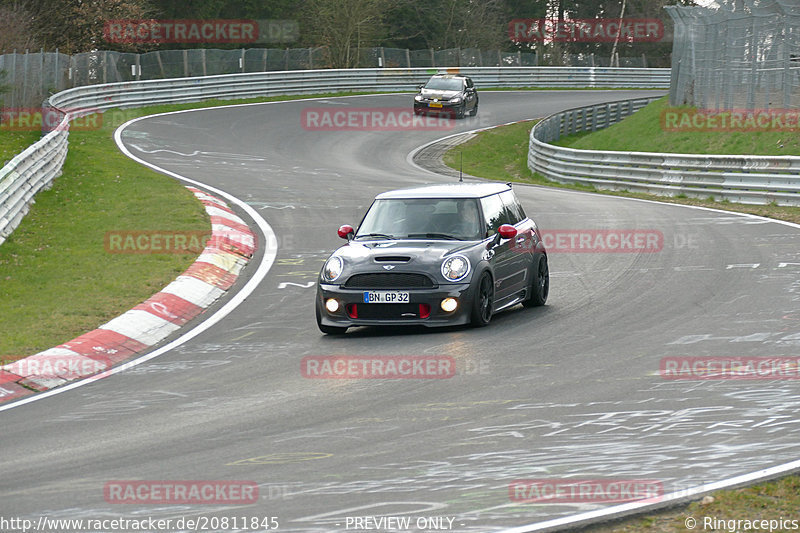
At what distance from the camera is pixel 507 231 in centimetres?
1264

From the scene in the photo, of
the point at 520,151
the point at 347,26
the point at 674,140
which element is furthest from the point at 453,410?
the point at 347,26

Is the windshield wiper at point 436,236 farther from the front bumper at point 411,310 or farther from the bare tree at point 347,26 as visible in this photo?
the bare tree at point 347,26

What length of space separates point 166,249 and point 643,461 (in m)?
11.6

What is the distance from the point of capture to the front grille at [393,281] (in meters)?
11.7

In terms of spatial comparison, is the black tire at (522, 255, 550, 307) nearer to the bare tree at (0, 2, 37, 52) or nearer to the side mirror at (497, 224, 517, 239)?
the side mirror at (497, 224, 517, 239)

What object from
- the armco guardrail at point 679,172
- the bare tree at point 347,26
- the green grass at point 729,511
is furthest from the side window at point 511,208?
the bare tree at point 347,26

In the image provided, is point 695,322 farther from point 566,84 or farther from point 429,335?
point 566,84

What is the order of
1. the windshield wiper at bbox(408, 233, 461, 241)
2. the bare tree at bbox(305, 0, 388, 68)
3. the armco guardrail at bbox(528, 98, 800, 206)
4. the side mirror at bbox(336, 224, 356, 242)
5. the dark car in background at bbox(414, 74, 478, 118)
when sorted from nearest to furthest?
the windshield wiper at bbox(408, 233, 461, 241), the side mirror at bbox(336, 224, 356, 242), the armco guardrail at bbox(528, 98, 800, 206), the dark car in background at bbox(414, 74, 478, 118), the bare tree at bbox(305, 0, 388, 68)

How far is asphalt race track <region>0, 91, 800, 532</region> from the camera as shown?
21.6 feet

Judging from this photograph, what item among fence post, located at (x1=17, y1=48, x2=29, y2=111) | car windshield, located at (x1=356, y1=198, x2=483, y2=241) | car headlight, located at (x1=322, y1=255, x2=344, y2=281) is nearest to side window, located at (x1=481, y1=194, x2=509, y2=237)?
car windshield, located at (x1=356, y1=198, x2=483, y2=241)

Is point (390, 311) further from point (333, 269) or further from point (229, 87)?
point (229, 87)

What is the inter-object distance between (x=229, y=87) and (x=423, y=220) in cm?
3746

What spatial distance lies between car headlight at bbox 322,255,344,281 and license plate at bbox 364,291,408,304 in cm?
45

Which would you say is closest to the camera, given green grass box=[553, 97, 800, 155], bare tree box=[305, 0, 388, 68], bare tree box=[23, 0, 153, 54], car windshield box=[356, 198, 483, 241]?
car windshield box=[356, 198, 483, 241]
